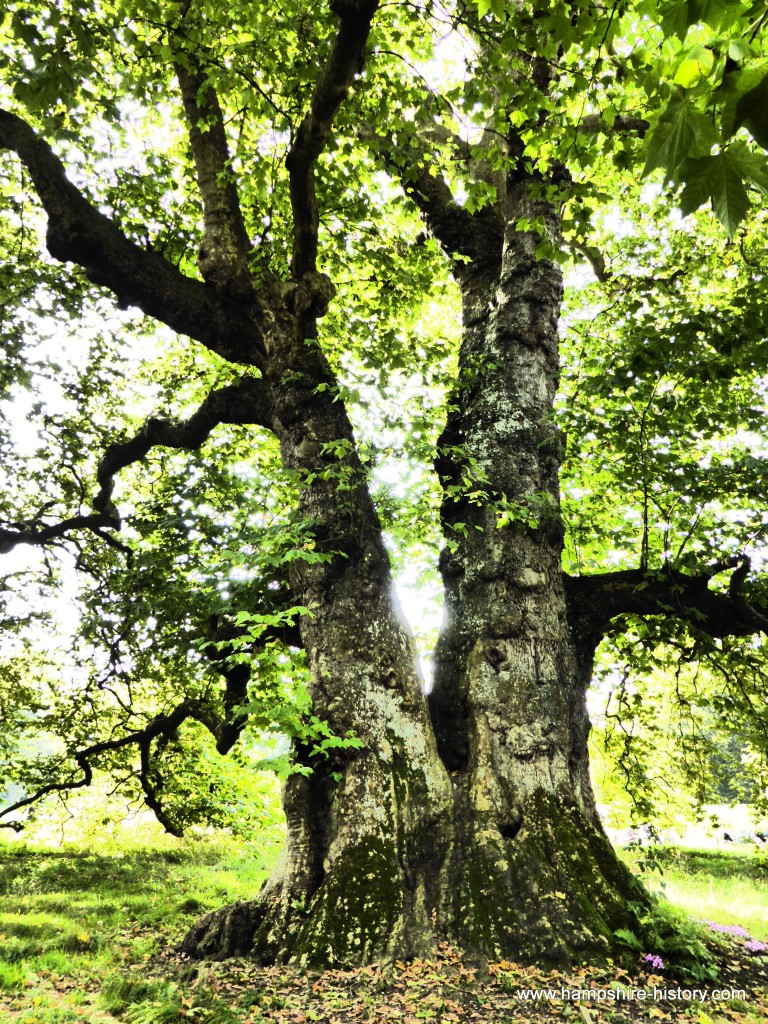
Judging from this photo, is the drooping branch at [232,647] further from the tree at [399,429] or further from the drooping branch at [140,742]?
the drooping branch at [140,742]

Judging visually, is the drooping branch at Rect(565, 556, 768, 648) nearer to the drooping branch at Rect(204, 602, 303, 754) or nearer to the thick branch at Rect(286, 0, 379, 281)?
the drooping branch at Rect(204, 602, 303, 754)

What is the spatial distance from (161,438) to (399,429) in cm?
335

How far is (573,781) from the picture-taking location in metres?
4.44

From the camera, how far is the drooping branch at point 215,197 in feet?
18.8

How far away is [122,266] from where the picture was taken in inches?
220

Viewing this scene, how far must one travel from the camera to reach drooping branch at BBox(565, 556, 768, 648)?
208 inches

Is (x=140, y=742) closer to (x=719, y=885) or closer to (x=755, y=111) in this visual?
(x=719, y=885)

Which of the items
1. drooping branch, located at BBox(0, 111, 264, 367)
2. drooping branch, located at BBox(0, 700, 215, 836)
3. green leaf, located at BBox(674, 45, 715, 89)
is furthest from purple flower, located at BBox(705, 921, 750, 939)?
drooping branch, located at BBox(0, 111, 264, 367)

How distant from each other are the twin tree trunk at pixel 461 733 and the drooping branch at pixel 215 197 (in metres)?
1.21

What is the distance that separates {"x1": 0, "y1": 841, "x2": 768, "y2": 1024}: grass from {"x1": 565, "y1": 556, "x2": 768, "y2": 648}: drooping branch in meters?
2.63

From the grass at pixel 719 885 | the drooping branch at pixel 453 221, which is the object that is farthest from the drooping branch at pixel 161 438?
the grass at pixel 719 885

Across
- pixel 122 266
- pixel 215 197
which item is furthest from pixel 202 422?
pixel 215 197

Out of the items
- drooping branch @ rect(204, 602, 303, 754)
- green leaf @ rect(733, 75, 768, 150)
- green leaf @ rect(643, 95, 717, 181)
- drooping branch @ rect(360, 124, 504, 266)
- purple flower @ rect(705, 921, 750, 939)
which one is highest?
drooping branch @ rect(360, 124, 504, 266)

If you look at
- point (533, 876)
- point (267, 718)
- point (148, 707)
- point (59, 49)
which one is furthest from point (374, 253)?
point (148, 707)
